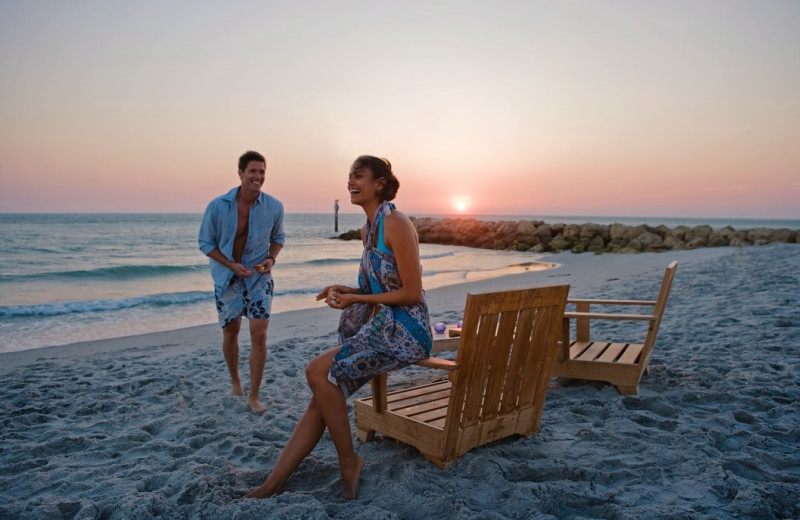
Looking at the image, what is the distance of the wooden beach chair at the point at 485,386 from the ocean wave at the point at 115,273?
51.4 feet

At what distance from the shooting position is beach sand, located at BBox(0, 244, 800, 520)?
2.43 m

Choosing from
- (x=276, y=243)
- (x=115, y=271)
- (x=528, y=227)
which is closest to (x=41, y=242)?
(x=115, y=271)

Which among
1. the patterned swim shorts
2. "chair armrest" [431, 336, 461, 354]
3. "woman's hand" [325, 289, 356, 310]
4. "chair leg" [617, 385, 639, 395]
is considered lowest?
"chair leg" [617, 385, 639, 395]

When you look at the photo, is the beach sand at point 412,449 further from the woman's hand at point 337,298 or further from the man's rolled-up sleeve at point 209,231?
the man's rolled-up sleeve at point 209,231

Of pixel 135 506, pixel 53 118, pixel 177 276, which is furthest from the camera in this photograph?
pixel 177 276

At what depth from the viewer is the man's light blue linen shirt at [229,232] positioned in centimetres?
411

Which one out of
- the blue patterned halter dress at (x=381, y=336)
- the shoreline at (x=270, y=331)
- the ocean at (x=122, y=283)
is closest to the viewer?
the blue patterned halter dress at (x=381, y=336)

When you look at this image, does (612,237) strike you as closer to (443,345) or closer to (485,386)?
(443,345)

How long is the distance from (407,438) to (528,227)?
2670cm

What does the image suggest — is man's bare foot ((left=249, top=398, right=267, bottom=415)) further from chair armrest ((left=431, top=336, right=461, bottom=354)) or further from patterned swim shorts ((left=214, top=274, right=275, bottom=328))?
Answer: chair armrest ((left=431, top=336, right=461, bottom=354))

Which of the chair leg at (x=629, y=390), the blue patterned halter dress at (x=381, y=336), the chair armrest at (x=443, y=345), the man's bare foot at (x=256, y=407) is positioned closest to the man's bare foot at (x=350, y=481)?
the blue patterned halter dress at (x=381, y=336)

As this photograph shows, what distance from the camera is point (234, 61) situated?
11039mm

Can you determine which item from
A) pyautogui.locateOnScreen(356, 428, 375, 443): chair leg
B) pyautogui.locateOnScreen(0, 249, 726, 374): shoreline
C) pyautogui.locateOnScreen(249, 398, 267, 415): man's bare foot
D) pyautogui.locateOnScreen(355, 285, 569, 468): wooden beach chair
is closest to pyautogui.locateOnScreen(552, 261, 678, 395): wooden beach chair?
pyautogui.locateOnScreen(355, 285, 569, 468): wooden beach chair

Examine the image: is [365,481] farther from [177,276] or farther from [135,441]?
[177,276]
